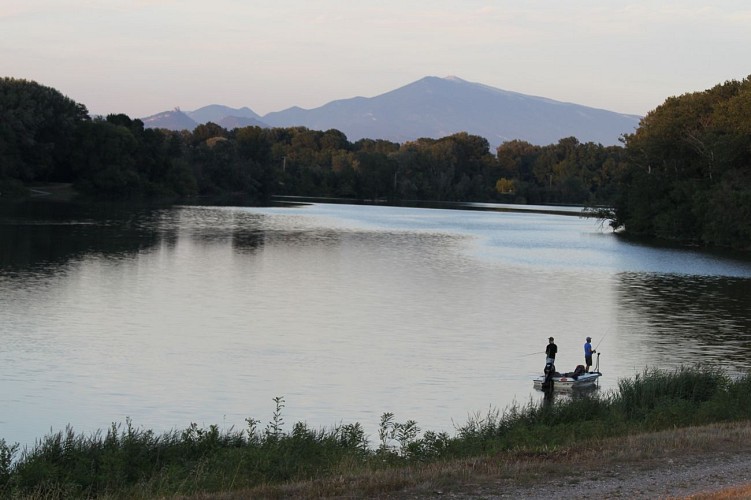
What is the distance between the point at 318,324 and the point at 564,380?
12921 millimetres

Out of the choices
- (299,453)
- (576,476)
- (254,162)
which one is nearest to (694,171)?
(299,453)

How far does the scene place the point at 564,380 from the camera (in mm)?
26750

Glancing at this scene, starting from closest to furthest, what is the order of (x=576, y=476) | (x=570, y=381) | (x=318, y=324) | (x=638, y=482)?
1. (x=638, y=482)
2. (x=576, y=476)
3. (x=570, y=381)
4. (x=318, y=324)

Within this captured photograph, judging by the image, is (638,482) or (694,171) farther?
(694,171)

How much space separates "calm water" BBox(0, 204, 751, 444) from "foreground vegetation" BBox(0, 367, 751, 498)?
4244mm

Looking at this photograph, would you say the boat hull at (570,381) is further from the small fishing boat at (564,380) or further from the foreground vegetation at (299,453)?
the foreground vegetation at (299,453)

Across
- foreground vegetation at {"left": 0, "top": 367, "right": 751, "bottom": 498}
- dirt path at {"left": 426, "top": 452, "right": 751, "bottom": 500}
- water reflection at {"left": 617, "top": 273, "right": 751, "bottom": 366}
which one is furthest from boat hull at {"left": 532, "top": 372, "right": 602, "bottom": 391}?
dirt path at {"left": 426, "top": 452, "right": 751, "bottom": 500}

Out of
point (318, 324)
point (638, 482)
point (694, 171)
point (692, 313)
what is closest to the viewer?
point (638, 482)

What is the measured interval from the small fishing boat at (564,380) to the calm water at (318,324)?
576 millimetres

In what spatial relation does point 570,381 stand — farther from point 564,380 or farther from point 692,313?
point 692,313

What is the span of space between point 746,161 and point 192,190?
10391 centimetres

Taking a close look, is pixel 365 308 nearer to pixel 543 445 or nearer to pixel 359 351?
pixel 359 351

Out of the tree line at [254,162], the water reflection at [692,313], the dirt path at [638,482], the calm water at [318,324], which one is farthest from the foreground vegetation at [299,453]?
the tree line at [254,162]

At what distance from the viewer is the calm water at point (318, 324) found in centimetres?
2439
